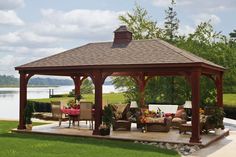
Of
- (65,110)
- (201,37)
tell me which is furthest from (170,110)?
(201,37)

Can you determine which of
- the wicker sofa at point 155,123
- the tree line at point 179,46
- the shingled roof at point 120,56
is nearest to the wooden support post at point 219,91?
the shingled roof at point 120,56

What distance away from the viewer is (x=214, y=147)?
13375mm

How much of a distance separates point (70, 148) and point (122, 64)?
4.04 m

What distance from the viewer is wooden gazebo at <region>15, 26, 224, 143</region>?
44.9 feet

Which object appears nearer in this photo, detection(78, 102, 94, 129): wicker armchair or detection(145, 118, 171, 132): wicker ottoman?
detection(145, 118, 171, 132): wicker ottoman

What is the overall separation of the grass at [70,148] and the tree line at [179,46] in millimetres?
Result: 12297

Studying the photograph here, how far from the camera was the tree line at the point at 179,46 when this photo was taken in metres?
26.3

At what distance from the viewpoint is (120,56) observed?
15.9 metres

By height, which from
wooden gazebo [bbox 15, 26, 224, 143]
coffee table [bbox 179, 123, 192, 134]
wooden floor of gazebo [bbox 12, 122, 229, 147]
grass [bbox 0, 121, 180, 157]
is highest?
wooden gazebo [bbox 15, 26, 224, 143]

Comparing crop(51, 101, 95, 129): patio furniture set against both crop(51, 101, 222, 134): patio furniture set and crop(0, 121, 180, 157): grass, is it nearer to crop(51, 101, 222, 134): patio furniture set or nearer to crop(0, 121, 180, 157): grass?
crop(51, 101, 222, 134): patio furniture set

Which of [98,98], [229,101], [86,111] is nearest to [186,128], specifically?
[98,98]

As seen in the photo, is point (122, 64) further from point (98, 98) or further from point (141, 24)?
point (141, 24)

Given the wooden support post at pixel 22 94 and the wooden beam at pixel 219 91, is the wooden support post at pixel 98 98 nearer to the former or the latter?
the wooden support post at pixel 22 94

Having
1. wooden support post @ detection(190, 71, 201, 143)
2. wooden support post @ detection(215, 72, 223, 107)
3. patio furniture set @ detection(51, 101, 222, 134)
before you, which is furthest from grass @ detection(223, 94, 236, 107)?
wooden support post @ detection(190, 71, 201, 143)
